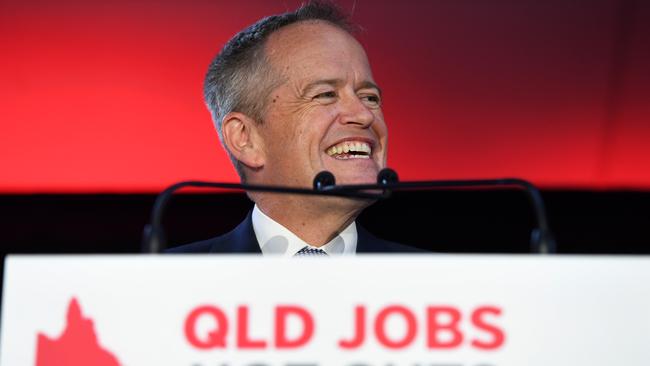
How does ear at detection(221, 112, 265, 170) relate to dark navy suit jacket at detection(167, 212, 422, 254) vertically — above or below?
above

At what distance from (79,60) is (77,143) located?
0.21m

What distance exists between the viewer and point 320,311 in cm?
77

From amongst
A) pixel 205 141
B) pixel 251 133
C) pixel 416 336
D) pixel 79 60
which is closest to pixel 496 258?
pixel 416 336

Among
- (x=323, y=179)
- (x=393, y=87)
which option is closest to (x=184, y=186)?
(x=323, y=179)

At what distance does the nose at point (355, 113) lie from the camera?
1.56m

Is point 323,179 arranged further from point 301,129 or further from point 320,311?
point 301,129

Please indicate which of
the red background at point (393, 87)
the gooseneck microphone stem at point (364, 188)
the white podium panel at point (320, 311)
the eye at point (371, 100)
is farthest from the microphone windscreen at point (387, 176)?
the red background at point (393, 87)

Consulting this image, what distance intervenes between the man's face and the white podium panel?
727 mm

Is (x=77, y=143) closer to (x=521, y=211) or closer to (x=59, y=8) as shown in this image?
(x=59, y=8)

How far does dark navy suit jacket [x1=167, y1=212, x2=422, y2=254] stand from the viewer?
1608 millimetres

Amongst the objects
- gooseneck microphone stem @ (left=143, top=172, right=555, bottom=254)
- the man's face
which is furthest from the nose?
gooseneck microphone stem @ (left=143, top=172, right=555, bottom=254)

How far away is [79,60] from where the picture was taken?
2.19 meters

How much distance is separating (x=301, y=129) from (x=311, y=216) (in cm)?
16

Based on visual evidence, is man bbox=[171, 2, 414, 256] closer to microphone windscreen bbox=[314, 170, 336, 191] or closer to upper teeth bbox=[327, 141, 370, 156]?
upper teeth bbox=[327, 141, 370, 156]
